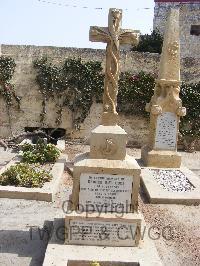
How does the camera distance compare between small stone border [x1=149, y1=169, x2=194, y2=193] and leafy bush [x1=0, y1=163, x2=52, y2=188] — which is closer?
leafy bush [x1=0, y1=163, x2=52, y2=188]

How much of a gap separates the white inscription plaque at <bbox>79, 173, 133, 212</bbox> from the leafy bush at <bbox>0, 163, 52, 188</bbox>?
2871 mm

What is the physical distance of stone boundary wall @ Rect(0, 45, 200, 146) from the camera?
14.5 metres

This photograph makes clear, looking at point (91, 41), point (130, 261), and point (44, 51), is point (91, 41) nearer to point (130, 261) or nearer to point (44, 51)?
point (130, 261)

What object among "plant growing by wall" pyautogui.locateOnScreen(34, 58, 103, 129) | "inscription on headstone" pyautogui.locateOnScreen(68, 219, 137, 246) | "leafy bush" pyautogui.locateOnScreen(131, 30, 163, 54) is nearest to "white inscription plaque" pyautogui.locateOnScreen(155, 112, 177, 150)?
"plant growing by wall" pyautogui.locateOnScreen(34, 58, 103, 129)

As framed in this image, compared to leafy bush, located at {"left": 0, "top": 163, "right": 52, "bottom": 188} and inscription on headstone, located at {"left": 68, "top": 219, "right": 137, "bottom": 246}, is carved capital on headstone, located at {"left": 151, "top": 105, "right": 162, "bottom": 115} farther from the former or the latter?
inscription on headstone, located at {"left": 68, "top": 219, "right": 137, "bottom": 246}

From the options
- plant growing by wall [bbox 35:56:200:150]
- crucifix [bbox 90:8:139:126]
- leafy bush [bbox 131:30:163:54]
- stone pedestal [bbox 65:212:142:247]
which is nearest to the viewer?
crucifix [bbox 90:8:139:126]

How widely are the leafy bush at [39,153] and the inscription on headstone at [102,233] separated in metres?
4.73

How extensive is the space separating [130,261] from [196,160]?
27.8 feet

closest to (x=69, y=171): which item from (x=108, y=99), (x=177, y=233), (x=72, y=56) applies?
(x=177, y=233)

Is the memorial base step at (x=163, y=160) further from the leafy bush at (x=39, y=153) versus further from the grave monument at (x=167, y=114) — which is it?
the leafy bush at (x=39, y=153)

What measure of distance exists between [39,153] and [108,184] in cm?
514

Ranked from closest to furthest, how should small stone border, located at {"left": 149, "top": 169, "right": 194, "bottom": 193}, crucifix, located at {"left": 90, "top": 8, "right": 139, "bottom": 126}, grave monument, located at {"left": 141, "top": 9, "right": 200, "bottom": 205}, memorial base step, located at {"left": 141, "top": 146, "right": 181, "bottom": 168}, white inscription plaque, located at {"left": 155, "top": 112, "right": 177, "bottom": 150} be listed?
1. crucifix, located at {"left": 90, "top": 8, "right": 139, "bottom": 126}
2. small stone border, located at {"left": 149, "top": 169, "right": 194, "bottom": 193}
3. grave monument, located at {"left": 141, "top": 9, "right": 200, "bottom": 205}
4. memorial base step, located at {"left": 141, "top": 146, "right": 181, "bottom": 168}
5. white inscription plaque, located at {"left": 155, "top": 112, "right": 177, "bottom": 150}

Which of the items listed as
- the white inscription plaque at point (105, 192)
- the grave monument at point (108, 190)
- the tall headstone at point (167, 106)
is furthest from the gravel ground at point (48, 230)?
the tall headstone at point (167, 106)

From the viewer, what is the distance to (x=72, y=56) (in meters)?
14.6
